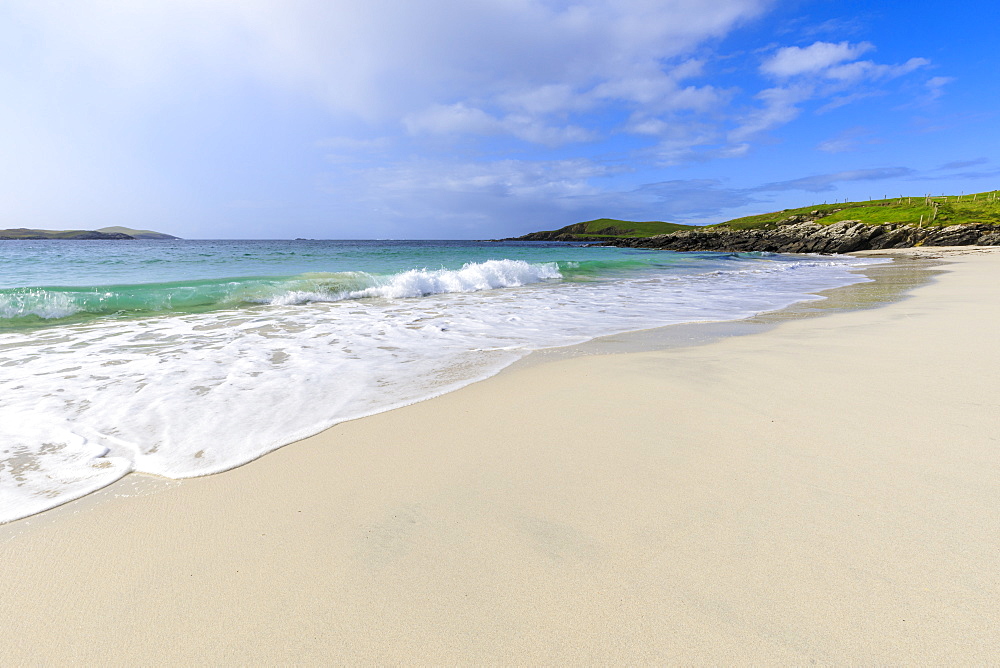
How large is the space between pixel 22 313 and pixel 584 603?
521 inches

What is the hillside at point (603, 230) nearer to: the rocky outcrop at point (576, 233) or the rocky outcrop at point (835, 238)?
the rocky outcrop at point (576, 233)

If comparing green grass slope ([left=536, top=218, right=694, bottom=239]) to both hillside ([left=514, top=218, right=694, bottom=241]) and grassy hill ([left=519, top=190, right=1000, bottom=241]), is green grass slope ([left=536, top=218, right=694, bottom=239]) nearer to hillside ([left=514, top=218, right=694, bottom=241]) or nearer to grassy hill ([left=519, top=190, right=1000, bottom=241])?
hillside ([left=514, top=218, right=694, bottom=241])

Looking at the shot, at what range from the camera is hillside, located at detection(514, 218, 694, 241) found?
125 m

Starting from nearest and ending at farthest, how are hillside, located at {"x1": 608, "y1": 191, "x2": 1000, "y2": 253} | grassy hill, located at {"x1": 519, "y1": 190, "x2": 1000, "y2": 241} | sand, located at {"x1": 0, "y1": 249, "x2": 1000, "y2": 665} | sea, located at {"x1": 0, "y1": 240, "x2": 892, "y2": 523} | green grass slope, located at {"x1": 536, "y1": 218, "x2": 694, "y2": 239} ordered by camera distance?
sand, located at {"x1": 0, "y1": 249, "x2": 1000, "y2": 665}
sea, located at {"x1": 0, "y1": 240, "x2": 892, "y2": 523}
hillside, located at {"x1": 608, "y1": 191, "x2": 1000, "y2": 253}
grassy hill, located at {"x1": 519, "y1": 190, "x2": 1000, "y2": 241}
green grass slope, located at {"x1": 536, "y1": 218, "x2": 694, "y2": 239}

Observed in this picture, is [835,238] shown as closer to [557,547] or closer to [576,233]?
[557,547]

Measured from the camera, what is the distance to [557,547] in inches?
78.8

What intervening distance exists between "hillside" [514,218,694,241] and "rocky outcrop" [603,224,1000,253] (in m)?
58.1

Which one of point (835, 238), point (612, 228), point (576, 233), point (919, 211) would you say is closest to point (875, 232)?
point (835, 238)

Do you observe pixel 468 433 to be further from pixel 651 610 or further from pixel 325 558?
pixel 651 610

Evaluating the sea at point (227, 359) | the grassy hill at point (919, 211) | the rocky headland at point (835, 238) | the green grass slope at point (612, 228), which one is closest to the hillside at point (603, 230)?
the green grass slope at point (612, 228)

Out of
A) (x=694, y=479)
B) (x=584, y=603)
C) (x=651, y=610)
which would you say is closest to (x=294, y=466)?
(x=584, y=603)

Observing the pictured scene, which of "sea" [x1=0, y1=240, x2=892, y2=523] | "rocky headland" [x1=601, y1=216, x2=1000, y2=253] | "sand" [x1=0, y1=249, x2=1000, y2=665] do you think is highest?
"rocky headland" [x1=601, y1=216, x2=1000, y2=253]

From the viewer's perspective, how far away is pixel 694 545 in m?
1.97

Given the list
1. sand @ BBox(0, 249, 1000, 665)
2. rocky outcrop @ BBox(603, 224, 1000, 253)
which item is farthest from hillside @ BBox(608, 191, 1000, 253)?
sand @ BBox(0, 249, 1000, 665)
